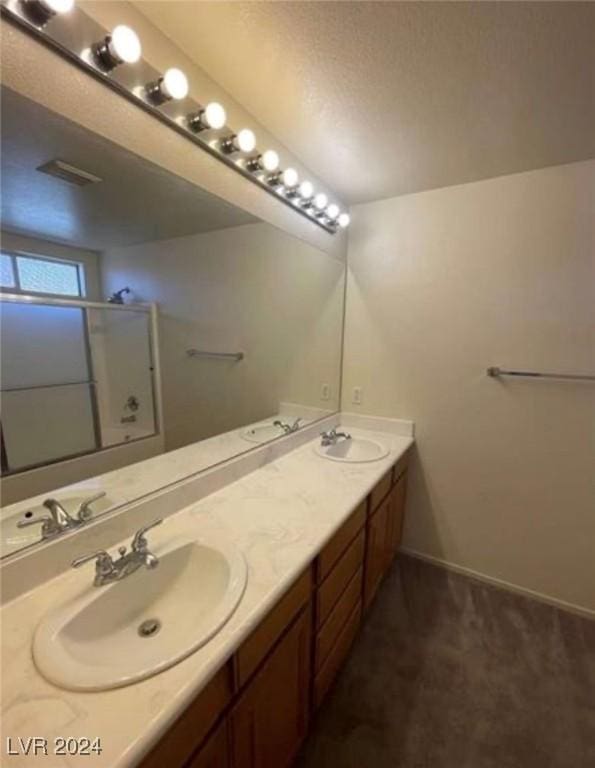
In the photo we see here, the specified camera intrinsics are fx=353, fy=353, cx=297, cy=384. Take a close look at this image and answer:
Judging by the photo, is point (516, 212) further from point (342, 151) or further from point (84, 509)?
point (84, 509)

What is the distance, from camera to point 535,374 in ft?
5.79

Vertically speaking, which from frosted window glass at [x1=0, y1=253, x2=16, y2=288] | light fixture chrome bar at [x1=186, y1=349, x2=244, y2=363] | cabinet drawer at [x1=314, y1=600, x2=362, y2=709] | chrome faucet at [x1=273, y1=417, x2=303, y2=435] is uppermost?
frosted window glass at [x1=0, y1=253, x2=16, y2=288]

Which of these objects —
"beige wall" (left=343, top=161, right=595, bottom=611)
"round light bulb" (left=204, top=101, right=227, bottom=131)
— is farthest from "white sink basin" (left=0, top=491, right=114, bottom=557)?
"beige wall" (left=343, top=161, right=595, bottom=611)

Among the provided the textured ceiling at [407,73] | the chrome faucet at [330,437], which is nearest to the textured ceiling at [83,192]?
the textured ceiling at [407,73]

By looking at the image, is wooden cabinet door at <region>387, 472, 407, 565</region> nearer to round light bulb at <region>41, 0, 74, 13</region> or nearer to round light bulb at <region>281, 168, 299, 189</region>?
round light bulb at <region>281, 168, 299, 189</region>

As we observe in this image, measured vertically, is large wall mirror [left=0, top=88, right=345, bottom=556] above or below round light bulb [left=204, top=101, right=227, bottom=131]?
below

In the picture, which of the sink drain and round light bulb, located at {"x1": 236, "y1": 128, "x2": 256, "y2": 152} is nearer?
the sink drain

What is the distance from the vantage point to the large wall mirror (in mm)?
862

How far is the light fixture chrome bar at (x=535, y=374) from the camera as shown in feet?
5.48

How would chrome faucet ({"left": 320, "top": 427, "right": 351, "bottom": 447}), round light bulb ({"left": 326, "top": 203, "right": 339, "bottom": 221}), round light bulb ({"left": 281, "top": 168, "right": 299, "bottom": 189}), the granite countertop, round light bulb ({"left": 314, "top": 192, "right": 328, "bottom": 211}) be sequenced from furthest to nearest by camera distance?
1. chrome faucet ({"left": 320, "top": 427, "right": 351, "bottom": 447})
2. round light bulb ({"left": 326, "top": 203, "right": 339, "bottom": 221})
3. round light bulb ({"left": 314, "top": 192, "right": 328, "bottom": 211})
4. round light bulb ({"left": 281, "top": 168, "right": 299, "bottom": 189})
5. the granite countertop

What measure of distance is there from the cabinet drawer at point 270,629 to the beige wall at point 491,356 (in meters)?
1.33

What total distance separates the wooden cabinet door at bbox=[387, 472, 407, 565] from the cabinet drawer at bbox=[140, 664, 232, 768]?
128 cm

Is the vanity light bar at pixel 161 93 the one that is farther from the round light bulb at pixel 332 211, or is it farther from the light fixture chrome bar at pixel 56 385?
the light fixture chrome bar at pixel 56 385

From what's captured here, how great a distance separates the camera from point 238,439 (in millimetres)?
1616
